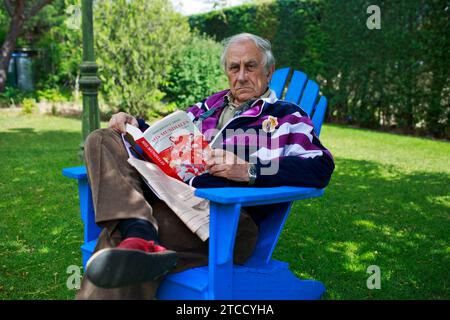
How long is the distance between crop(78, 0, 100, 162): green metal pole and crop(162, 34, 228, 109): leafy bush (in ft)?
13.3

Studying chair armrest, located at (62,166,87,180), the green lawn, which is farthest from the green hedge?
chair armrest, located at (62,166,87,180)

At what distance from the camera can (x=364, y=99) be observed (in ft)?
29.5

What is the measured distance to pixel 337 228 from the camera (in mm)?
3582

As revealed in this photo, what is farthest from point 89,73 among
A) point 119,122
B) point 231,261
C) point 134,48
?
point 231,261

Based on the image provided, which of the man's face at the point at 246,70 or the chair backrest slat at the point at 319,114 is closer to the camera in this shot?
the man's face at the point at 246,70

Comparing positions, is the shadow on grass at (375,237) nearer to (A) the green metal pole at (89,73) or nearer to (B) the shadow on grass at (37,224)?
(B) the shadow on grass at (37,224)

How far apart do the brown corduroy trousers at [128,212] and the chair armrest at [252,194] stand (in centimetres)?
23

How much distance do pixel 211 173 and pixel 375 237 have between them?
5.83 ft

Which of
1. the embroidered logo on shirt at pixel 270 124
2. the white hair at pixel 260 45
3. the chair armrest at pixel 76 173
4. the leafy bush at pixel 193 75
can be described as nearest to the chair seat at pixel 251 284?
the chair armrest at pixel 76 173

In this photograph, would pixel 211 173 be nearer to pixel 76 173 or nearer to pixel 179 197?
pixel 179 197

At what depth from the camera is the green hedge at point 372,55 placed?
7.77 meters

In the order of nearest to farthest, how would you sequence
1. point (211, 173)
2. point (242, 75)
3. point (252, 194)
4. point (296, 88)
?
1. point (252, 194)
2. point (211, 173)
3. point (242, 75)
4. point (296, 88)

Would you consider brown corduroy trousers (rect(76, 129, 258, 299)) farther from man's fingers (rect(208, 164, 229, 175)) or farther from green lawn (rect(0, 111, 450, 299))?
green lawn (rect(0, 111, 450, 299))
